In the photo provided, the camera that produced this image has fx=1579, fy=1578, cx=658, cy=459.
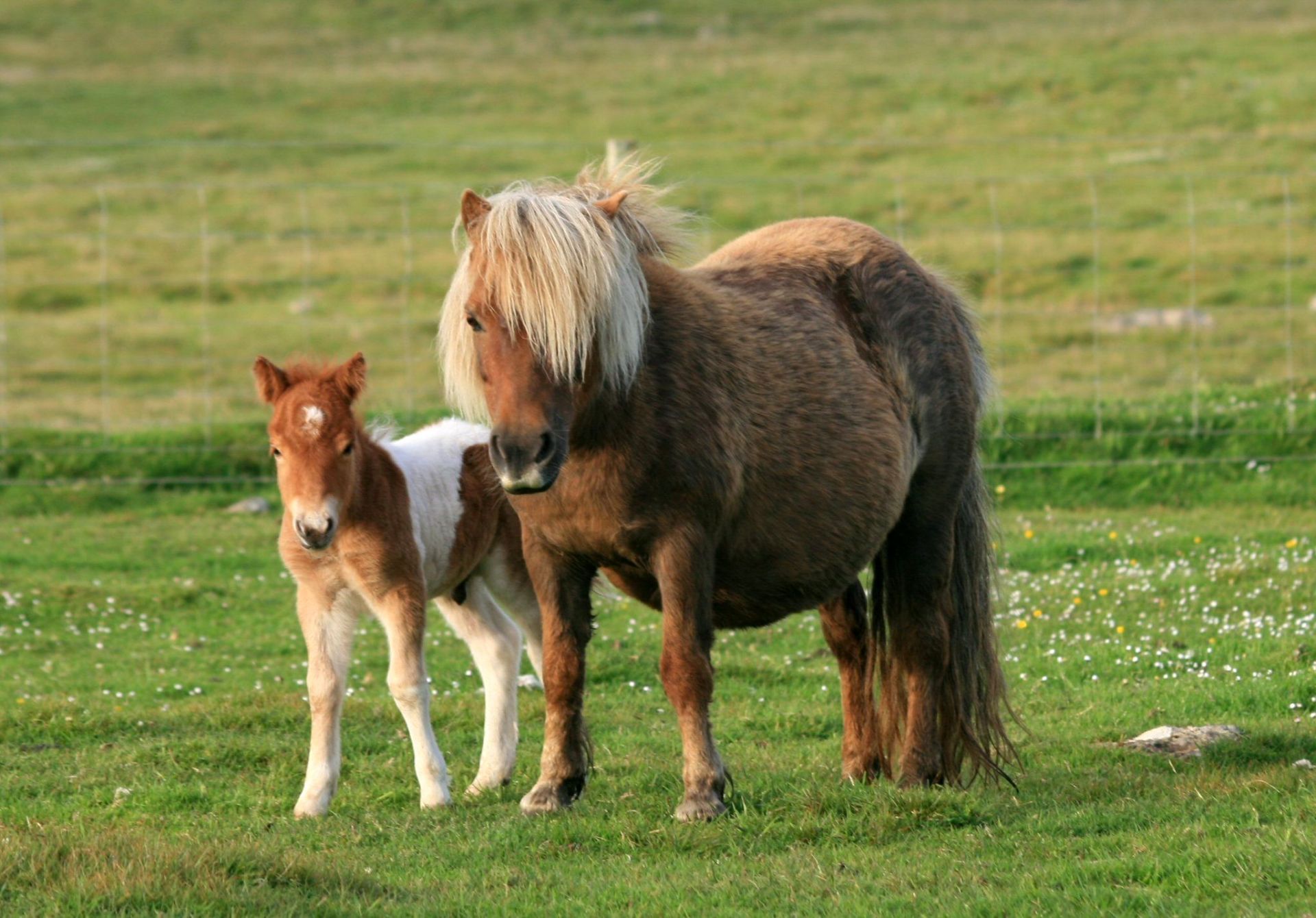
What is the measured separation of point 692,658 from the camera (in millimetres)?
5703

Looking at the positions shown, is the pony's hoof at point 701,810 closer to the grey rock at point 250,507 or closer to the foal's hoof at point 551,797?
the foal's hoof at point 551,797

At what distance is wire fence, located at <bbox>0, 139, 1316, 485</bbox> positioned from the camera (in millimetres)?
15070

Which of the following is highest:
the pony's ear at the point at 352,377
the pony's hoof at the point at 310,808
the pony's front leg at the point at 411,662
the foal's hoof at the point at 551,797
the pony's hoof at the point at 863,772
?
the pony's ear at the point at 352,377

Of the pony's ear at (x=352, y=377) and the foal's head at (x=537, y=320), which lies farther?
the pony's ear at (x=352, y=377)

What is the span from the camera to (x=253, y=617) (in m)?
11.0

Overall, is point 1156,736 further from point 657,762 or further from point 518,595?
point 518,595

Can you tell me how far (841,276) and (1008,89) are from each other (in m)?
43.0

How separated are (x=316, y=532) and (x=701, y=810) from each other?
6.45 feet

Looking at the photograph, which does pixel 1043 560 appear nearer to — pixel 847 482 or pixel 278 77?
pixel 847 482

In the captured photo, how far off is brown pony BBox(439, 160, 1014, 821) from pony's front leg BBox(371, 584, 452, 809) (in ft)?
2.82

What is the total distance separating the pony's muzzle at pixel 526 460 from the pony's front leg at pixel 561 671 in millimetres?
711

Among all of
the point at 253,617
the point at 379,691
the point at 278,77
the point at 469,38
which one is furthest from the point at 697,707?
the point at 469,38

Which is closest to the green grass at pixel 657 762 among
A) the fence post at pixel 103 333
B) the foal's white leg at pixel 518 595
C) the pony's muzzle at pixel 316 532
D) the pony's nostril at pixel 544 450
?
the foal's white leg at pixel 518 595

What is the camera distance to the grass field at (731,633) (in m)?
5.25
